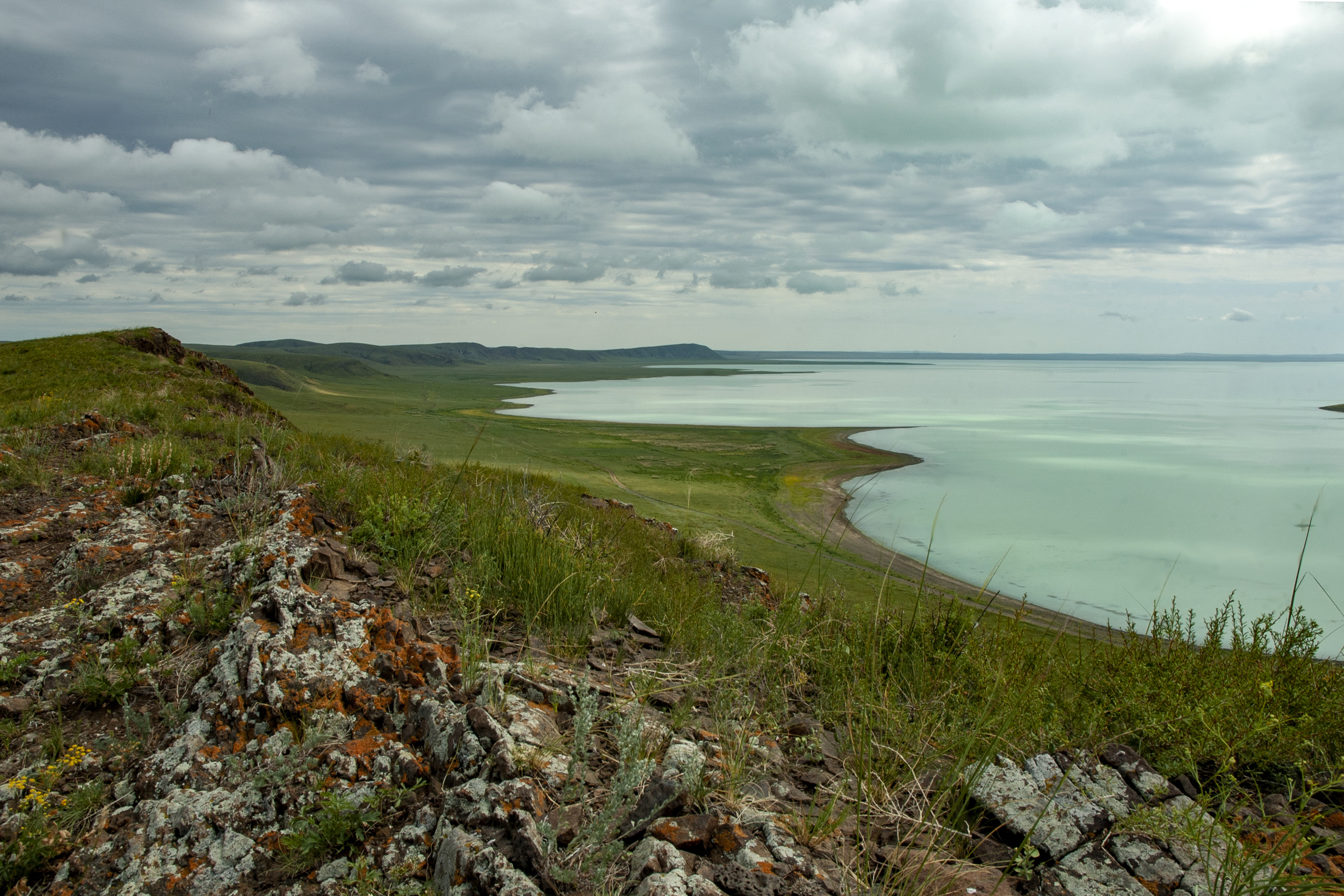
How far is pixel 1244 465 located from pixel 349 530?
41308mm

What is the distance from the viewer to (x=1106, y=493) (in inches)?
1137

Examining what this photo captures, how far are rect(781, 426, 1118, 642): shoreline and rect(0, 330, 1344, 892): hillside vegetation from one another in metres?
1.31

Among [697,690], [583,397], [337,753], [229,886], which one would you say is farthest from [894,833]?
[583,397]

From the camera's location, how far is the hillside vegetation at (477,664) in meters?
2.63

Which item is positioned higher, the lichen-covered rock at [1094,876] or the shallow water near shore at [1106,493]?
the lichen-covered rock at [1094,876]

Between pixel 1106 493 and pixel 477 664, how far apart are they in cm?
3138

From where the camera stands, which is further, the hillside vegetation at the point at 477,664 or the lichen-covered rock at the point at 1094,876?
the hillside vegetation at the point at 477,664

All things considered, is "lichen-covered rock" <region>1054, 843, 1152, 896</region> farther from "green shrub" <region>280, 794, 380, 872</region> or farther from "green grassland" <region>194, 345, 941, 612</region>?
"green grassland" <region>194, 345, 941, 612</region>

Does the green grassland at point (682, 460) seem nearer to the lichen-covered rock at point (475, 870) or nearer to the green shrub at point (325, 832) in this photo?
the green shrub at point (325, 832)

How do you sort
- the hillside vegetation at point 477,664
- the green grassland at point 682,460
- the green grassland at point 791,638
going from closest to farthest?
the hillside vegetation at point 477,664 < the green grassland at point 791,638 < the green grassland at point 682,460

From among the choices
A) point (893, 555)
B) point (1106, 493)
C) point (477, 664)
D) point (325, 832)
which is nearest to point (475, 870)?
point (325, 832)

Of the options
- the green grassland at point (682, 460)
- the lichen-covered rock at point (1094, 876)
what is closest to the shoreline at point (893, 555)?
the green grassland at point (682, 460)

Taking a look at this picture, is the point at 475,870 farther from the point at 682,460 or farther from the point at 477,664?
the point at 682,460

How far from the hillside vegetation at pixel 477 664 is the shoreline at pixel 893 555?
131 centimetres
